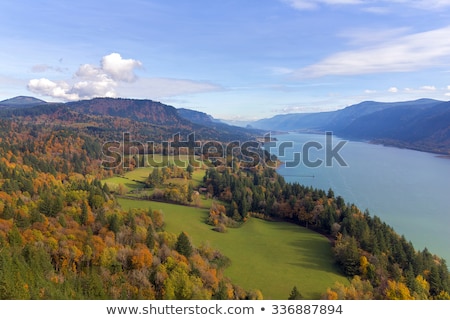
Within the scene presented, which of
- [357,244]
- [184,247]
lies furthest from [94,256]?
[357,244]

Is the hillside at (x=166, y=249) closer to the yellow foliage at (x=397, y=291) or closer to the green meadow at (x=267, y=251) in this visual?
the yellow foliage at (x=397, y=291)

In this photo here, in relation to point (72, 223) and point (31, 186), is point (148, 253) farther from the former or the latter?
point (31, 186)

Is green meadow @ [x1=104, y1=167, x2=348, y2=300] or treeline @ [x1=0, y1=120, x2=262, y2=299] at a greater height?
treeline @ [x1=0, y1=120, x2=262, y2=299]

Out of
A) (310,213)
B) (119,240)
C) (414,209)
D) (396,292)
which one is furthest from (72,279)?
(414,209)

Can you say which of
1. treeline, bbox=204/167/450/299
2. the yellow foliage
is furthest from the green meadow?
the yellow foliage

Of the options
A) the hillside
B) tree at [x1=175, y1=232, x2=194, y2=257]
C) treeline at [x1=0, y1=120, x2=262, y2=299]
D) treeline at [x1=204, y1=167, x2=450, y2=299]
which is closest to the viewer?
treeline at [x1=0, y1=120, x2=262, y2=299]

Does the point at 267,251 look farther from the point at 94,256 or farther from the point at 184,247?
the point at 94,256

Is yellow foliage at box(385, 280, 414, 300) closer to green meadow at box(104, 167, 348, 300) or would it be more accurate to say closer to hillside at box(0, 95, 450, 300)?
hillside at box(0, 95, 450, 300)
